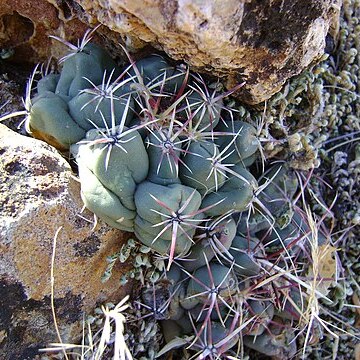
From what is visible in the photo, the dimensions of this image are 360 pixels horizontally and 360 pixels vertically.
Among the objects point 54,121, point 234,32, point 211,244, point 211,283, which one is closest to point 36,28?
point 54,121

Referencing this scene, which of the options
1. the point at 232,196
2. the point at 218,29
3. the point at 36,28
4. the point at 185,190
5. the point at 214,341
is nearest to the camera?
the point at 218,29

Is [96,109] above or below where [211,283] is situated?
above

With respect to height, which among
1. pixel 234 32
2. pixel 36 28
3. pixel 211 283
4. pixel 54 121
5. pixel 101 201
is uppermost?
pixel 234 32

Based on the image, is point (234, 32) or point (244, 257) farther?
point (244, 257)

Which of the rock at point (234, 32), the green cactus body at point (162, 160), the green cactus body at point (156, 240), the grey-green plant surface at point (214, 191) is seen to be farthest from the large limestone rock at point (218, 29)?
the green cactus body at point (156, 240)

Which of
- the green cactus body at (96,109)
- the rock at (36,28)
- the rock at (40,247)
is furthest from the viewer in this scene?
the rock at (36,28)

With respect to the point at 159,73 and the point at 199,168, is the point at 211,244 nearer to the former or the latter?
the point at 199,168

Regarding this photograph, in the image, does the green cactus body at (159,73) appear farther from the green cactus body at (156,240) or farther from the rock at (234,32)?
the green cactus body at (156,240)
